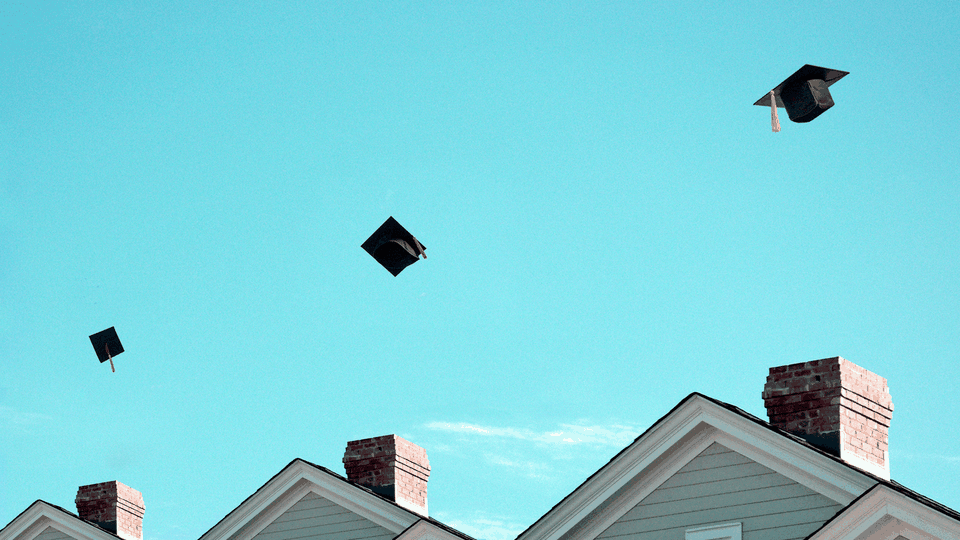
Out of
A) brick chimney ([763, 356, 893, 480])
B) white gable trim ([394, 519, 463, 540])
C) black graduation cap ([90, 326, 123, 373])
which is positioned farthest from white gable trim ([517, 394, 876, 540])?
black graduation cap ([90, 326, 123, 373])

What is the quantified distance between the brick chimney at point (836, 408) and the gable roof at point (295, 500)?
5049mm

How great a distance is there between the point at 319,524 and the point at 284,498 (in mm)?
595

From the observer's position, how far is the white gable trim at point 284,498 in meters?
13.8

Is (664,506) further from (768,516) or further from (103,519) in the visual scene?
(103,519)

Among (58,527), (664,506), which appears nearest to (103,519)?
(58,527)

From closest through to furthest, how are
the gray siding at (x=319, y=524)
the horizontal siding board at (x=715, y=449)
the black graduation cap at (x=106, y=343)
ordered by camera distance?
the horizontal siding board at (x=715, y=449)
the gray siding at (x=319, y=524)
the black graduation cap at (x=106, y=343)

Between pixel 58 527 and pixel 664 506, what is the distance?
9.54 meters

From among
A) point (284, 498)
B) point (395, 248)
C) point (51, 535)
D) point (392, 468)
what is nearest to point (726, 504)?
point (392, 468)

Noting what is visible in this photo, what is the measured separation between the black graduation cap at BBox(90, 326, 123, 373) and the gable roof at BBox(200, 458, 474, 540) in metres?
4.60

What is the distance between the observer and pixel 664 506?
425 inches

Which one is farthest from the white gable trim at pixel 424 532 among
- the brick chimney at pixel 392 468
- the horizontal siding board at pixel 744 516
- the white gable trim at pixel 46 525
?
→ the white gable trim at pixel 46 525

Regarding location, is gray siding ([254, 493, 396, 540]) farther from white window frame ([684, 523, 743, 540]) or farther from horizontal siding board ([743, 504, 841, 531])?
horizontal siding board ([743, 504, 841, 531])

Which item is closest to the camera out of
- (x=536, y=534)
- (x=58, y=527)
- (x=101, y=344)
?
(x=536, y=534)

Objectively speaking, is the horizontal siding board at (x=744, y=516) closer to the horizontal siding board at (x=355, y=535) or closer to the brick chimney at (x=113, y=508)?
the horizontal siding board at (x=355, y=535)
